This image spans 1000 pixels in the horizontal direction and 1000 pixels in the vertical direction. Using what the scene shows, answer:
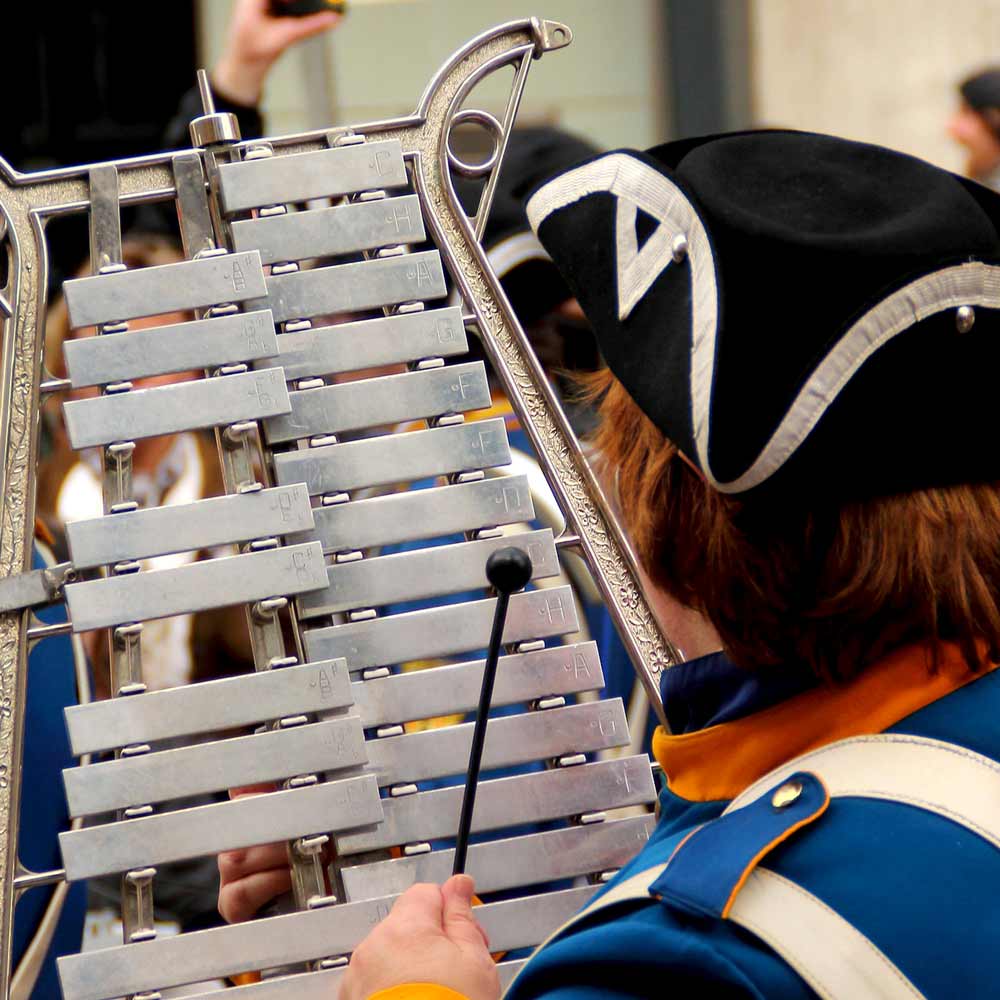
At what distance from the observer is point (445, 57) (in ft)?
17.6

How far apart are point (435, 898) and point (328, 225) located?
1.97ft

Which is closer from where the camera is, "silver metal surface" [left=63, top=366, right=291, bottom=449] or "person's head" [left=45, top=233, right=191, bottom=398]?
"silver metal surface" [left=63, top=366, right=291, bottom=449]

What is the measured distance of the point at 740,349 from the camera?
1.01 metres

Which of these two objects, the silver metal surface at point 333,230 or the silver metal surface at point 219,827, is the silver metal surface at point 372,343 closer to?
the silver metal surface at point 333,230

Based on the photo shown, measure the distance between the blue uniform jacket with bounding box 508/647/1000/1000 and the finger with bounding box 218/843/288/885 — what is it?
0.46 metres

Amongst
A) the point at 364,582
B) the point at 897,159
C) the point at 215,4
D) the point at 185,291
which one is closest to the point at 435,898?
the point at 364,582

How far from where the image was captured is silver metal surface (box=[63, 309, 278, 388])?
1.34 m

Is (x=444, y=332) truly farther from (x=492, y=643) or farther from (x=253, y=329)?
(x=492, y=643)

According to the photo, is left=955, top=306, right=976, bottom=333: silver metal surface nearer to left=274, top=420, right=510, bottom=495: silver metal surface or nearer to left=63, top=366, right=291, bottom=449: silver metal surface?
left=274, top=420, right=510, bottom=495: silver metal surface

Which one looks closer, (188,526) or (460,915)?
(460,915)

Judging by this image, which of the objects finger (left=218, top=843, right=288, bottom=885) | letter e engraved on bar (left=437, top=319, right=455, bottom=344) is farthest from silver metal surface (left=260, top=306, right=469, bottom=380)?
finger (left=218, top=843, right=288, bottom=885)

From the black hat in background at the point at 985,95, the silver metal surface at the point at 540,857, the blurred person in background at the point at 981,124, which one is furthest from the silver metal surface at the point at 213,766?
the black hat in background at the point at 985,95

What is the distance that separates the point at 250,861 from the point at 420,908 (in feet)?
0.90

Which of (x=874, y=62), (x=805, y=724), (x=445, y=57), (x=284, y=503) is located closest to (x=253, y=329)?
(x=284, y=503)
